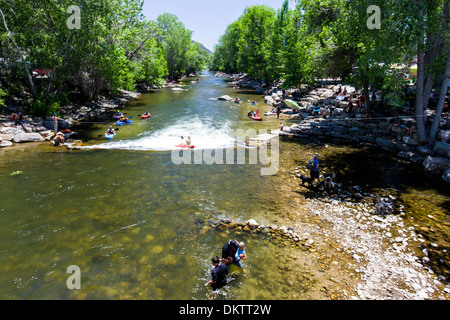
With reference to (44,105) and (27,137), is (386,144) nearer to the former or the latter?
(27,137)

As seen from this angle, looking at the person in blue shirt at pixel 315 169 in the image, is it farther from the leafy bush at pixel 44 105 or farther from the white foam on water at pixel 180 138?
the leafy bush at pixel 44 105

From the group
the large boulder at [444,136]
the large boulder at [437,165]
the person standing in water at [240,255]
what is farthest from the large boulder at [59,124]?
the large boulder at [444,136]

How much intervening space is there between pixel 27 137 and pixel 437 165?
3300 centimetres

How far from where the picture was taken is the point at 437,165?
1731 centimetres

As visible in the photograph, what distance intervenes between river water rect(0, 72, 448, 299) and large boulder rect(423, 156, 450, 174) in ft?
7.23

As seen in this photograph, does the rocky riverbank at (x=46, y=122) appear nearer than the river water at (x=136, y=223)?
No

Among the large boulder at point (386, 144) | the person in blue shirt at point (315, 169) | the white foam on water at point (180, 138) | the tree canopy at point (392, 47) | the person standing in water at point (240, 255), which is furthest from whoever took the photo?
the white foam on water at point (180, 138)

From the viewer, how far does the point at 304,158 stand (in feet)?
67.5

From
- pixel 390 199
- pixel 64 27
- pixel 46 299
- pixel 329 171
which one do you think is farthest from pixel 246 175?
pixel 64 27

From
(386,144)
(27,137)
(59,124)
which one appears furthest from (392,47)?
(59,124)

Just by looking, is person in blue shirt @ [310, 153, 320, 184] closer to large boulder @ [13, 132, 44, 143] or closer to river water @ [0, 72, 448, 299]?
river water @ [0, 72, 448, 299]

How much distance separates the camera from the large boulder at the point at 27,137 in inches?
894

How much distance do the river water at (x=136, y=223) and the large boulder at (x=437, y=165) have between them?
2203 millimetres
